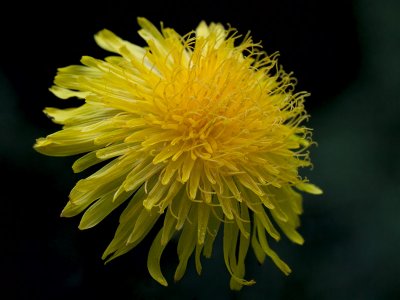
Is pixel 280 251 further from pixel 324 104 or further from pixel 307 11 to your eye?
pixel 307 11

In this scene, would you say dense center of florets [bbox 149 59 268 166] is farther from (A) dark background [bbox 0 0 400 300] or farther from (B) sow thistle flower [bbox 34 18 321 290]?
(A) dark background [bbox 0 0 400 300]

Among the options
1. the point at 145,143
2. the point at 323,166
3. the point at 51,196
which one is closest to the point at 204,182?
the point at 145,143

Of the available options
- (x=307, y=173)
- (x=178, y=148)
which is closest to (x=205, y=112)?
(x=178, y=148)

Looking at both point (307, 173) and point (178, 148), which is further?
point (307, 173)

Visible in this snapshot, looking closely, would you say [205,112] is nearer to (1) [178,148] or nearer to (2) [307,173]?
(1) [178,148]

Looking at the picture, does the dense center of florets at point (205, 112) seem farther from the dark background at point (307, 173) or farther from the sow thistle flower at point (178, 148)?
the dark background at point (307, 173)
